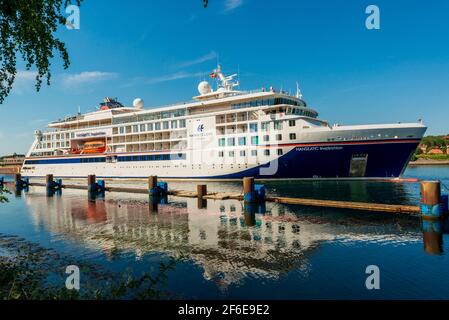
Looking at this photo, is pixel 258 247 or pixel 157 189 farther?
pixel 157 189

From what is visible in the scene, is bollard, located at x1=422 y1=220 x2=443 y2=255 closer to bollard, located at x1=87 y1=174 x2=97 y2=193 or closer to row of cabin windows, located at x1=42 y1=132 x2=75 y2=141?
bollard, located at x1=87 y1=174 x2=97 y2=193

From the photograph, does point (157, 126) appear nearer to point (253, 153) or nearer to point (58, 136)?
point (253, 153)

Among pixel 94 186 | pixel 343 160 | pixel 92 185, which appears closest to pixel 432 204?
pixel 343 160

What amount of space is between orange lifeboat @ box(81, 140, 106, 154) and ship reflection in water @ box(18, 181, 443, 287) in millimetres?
33796

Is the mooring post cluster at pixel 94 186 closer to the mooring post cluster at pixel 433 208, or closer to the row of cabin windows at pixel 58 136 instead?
the row of cabin windows at pixel 58 136

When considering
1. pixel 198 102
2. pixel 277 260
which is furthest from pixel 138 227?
pixel 198 102

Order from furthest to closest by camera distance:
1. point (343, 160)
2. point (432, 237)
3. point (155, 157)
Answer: point (155, 157), point (343, 160), point (432, 237)

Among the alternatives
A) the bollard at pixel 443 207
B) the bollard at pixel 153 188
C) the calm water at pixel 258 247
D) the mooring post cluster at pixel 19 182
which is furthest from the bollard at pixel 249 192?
the mooring post cluster at pixel 19 182

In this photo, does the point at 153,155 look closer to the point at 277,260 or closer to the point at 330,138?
the point at 330,138

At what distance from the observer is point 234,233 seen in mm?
16359

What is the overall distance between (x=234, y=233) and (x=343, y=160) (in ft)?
81.0

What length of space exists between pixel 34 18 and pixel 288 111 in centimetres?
3462
